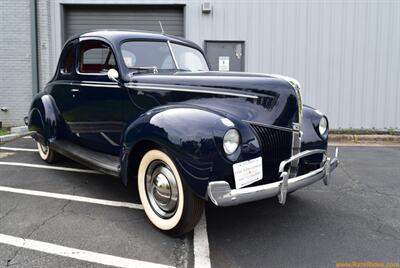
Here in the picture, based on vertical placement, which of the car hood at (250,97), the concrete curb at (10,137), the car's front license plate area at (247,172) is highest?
the car hood at (250,97)

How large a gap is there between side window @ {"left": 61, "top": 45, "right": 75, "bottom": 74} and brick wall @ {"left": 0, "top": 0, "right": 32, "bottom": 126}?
519 centimetres

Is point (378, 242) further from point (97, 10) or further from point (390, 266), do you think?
point (97, 10)

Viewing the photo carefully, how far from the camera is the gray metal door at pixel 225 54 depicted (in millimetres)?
9633

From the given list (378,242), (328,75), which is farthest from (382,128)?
(378,242)

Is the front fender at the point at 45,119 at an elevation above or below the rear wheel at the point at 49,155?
above

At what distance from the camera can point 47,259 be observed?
285 centimetres

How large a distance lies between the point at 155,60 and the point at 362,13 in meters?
7.22

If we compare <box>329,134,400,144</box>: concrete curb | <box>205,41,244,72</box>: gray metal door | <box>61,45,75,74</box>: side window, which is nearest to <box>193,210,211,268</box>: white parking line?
<box>61,45,75,74</box>: side window

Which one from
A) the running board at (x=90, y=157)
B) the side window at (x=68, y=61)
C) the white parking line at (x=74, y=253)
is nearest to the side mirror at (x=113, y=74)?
the running board at (x=90, y=157)

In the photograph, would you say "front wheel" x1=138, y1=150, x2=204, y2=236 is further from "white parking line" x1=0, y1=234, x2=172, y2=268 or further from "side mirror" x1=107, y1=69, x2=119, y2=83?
"side mirror" x1=107, y1=69, x2=119, y2=83

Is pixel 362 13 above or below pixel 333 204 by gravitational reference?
above

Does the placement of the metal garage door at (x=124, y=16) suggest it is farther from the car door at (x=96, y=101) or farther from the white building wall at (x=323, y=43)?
the car door at (x=96, y=101)

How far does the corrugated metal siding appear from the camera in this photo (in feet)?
31.1

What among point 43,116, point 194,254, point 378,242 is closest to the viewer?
point 194,254
